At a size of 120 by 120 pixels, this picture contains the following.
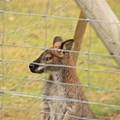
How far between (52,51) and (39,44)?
11.9ft

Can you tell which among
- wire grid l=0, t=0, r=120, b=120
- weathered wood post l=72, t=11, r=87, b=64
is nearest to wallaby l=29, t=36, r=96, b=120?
wire grid l=0, t=0, r=120, b=120

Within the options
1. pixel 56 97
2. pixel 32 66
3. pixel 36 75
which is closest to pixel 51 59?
pixel 32 66

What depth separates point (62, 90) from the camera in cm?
576

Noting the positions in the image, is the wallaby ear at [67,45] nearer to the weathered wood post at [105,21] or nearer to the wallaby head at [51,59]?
the wallaby head at [51,59]

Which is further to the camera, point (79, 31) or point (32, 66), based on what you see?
point (79, 31)

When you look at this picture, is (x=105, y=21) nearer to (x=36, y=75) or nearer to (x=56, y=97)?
(x=56, y=97)

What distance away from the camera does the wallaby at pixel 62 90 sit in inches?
221

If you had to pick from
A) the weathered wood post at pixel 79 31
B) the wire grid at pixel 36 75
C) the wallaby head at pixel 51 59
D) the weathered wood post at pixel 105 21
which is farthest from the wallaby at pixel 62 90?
the weathered wood post at pixel 105 21

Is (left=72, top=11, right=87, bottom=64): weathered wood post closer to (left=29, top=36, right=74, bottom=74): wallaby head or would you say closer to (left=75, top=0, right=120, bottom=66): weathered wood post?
(left=29, top=36, right=74, bottom=74): wallaby head

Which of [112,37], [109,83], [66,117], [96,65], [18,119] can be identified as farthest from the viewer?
[96,65]

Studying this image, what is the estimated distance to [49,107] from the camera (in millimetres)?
5812

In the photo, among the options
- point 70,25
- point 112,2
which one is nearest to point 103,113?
point 70,25

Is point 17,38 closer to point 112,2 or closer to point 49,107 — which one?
point 112,2

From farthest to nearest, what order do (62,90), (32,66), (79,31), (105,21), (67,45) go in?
(79,31), (62,90), (32,66), (67,45), (105,21)
